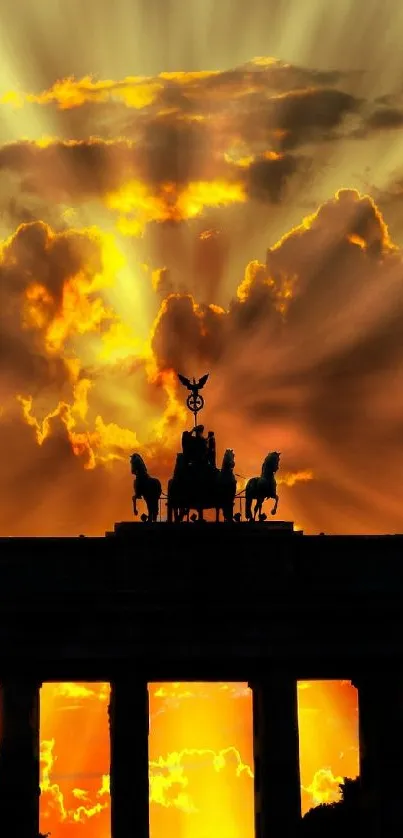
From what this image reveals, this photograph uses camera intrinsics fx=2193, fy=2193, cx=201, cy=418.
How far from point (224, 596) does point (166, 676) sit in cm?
769

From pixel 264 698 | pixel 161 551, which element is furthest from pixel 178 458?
pixel 264 698

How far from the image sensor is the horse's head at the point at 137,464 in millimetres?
109938

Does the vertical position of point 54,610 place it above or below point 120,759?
above

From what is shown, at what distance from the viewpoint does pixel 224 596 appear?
106500 mm

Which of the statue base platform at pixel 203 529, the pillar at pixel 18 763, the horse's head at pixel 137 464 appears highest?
the horse's head at pixel 137 464

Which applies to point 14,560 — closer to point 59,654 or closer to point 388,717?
point 59,654

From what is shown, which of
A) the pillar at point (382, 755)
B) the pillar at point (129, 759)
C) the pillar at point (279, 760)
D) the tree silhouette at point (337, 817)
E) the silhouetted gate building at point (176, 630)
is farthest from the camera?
the tree silhouette at point (337, 817)

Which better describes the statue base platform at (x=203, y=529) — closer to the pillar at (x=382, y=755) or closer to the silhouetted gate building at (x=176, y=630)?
the silhouetted gate building at (x=176, y=630)

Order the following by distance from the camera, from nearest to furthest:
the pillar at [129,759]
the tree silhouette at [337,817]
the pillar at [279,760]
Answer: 1. the pillar at [129,759]
2. the pillar at [279,760]
3. the tree silhouette at [337,817]

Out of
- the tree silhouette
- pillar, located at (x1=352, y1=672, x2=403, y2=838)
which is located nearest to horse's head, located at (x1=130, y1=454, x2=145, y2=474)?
pillar, located at (x1=352, y1=672, x2=403, y2=838)

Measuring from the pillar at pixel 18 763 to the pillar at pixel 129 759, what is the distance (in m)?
3.84

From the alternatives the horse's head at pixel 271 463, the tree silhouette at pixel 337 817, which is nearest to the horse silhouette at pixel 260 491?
the horse's head at pixel 271 463

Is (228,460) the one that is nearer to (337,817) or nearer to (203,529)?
(203,529)

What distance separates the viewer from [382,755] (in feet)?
357
